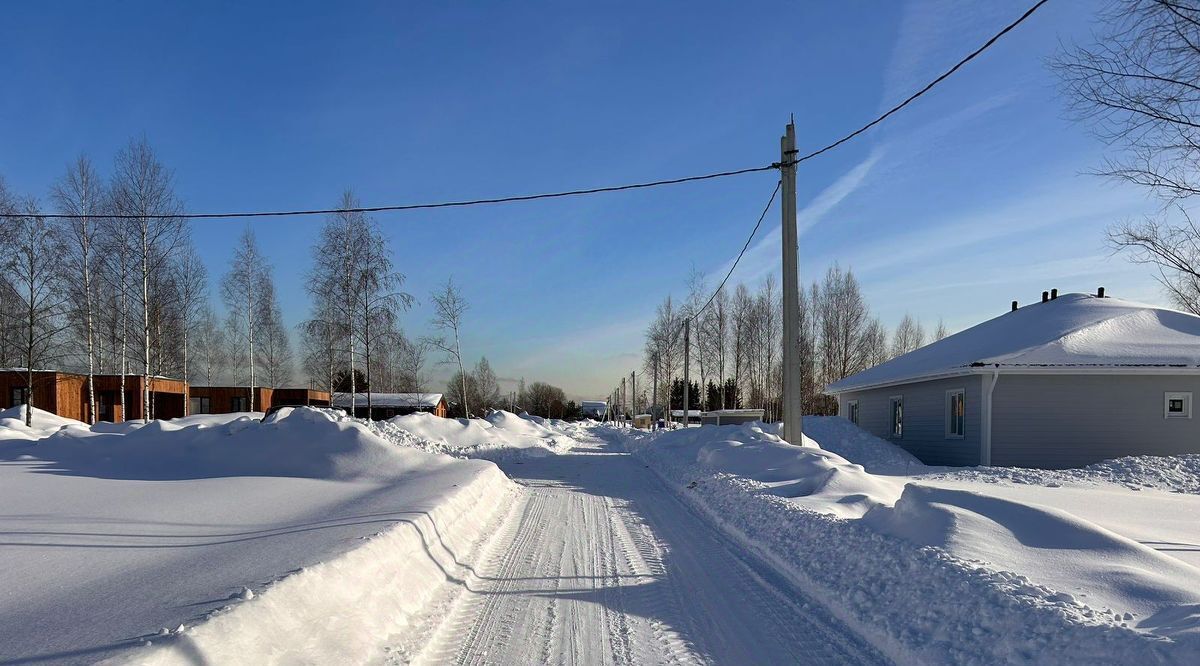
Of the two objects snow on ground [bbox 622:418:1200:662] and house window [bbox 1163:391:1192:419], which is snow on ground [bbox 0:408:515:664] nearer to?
snow on ground [bbox 622:418:1200:662]

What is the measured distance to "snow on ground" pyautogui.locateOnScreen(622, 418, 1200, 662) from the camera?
14.8ft

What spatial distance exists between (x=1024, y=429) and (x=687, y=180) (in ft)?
36.4

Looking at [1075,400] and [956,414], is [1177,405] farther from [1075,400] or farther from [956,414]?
[956,414]

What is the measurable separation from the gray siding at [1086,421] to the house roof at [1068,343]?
20.3 inches

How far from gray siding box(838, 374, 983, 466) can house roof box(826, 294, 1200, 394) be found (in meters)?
0.53

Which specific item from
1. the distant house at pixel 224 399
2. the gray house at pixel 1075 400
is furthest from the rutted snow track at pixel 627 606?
the distant house at pixel 224 399

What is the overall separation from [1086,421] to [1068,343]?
7.31ft

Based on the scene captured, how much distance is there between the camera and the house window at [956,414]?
2014cm

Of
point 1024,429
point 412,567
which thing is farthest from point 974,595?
point 1024,429

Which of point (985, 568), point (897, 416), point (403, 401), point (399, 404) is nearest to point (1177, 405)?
point (897, 416)

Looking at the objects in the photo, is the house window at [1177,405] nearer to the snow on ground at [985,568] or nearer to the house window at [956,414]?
the house window at [956,414]

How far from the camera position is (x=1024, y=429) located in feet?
62.0

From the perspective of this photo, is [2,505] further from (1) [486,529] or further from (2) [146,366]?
(2) [146,366]

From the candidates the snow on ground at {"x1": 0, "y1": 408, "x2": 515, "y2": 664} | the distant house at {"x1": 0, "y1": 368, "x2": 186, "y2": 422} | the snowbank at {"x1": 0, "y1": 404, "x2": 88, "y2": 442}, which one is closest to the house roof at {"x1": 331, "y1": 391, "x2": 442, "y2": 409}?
the distant house at {"x1": 0, "y1": 368, "x2": 186, "y2": 422}
